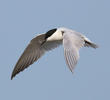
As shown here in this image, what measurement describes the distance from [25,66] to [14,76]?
11.8 inches

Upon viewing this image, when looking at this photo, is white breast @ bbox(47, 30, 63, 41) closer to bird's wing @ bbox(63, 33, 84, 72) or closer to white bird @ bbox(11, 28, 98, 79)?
white bird @ bbox(11, 28, 98, 79)

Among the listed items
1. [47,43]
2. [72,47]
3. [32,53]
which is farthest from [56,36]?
[72,47]

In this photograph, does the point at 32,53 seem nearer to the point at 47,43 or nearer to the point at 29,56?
the point at 29,56

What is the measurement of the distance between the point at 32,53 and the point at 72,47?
7.76ft

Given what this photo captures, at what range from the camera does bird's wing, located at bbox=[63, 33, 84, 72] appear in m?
6.92

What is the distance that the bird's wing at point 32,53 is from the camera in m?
9.54

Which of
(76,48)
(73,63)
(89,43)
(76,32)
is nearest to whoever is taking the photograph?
(73,63)

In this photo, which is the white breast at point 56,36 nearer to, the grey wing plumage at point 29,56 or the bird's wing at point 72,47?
the grey wing plumage at point 29,56

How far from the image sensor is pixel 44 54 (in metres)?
9.55

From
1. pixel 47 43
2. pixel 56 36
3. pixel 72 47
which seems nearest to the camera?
pixel 72 47

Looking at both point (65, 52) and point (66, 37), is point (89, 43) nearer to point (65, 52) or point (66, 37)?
point (66, 37)

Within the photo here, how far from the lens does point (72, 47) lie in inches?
291

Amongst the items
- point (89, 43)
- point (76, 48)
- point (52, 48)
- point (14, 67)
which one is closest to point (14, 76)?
point (14, 67)

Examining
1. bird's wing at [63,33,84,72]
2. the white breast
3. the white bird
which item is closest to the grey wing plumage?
the white bird
